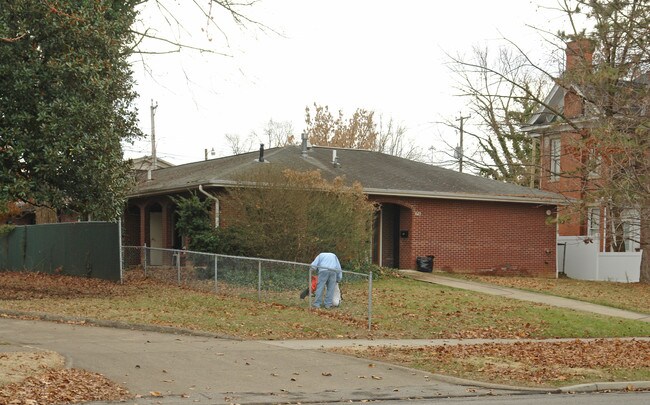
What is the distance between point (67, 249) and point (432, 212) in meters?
12.6

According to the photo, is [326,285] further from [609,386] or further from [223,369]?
[609,386]

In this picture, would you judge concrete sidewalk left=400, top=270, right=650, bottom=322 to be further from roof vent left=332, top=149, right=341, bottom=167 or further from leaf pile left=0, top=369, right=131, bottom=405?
leaf pile left=0, top=369, right=131, bottom=405

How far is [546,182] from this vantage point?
3981cm

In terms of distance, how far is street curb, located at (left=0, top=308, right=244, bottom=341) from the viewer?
1659 centimetres

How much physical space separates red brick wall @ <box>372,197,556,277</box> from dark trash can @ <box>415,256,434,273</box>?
241 millimetres

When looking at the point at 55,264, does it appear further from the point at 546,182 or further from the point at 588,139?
the point at 546,182

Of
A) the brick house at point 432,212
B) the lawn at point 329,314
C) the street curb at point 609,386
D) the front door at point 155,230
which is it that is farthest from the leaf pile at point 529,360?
the front door at point 155,230

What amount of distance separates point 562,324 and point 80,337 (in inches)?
405

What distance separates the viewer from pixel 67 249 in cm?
2961

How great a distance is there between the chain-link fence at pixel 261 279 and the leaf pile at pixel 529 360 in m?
2.91

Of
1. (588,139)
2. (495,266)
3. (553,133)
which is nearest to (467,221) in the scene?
(495,266)

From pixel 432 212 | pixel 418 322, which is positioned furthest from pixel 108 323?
pixel 432 212

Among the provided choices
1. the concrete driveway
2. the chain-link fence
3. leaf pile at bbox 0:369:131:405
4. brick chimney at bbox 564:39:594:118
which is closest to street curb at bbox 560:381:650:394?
the concrete driveway

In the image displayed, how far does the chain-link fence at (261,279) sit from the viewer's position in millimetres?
20281
